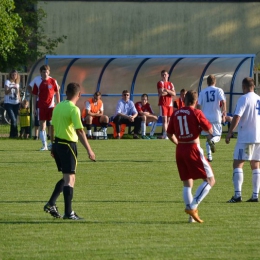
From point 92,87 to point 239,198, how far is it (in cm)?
1897

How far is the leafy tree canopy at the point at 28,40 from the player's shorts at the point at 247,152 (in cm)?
3342

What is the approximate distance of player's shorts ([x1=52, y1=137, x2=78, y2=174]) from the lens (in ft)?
36.2

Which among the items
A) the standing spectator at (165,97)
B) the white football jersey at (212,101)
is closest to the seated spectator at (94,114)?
the standing spectator at (165,97)

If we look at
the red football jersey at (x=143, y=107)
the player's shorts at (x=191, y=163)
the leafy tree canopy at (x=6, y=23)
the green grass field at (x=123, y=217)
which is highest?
the leafy tree canopy at (x=6, y=23)

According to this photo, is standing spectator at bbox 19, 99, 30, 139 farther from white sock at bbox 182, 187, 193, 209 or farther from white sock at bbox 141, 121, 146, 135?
white sock at bbox 182, 187, 193, 209

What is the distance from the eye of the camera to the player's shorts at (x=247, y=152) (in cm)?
1302

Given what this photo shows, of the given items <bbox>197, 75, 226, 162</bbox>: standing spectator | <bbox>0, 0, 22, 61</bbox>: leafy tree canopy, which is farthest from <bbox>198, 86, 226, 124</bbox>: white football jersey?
<bbox>0, 0, 22, 61</bbox>: leafy tree canopy

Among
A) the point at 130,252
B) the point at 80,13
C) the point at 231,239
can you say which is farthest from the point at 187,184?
the point at 80,13

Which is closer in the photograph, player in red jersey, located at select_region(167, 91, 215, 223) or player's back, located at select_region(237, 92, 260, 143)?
player in red jersey, located at select_region(167, 91, 215, 223)

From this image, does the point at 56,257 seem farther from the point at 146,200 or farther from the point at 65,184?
the point at 146,200

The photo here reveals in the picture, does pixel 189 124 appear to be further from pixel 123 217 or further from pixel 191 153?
pixel 123 217

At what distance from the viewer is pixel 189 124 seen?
10.9 meters

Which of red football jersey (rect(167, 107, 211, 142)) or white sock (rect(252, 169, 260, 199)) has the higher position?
red football jersey (rect(167, 107, 211, 142))

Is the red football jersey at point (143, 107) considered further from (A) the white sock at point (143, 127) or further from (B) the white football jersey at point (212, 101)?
(B) the white football jersey at point (212, 101)
